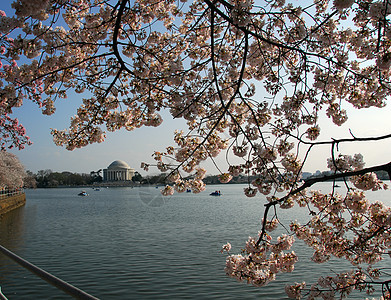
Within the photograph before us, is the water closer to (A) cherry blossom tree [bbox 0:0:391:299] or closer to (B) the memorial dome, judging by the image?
(A) cherry blossom tree [bbox 0:0:391:299]

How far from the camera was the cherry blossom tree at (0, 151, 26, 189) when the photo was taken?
99.3ft

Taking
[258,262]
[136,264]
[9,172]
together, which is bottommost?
[136,264]

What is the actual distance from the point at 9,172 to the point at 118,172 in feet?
435

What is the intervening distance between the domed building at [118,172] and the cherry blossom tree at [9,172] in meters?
119

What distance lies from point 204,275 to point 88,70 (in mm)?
8160

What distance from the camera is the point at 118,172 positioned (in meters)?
165

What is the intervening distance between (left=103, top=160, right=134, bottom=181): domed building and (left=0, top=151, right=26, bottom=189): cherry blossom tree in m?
119

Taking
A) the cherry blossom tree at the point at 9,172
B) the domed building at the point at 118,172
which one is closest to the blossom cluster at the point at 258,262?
the cherry blossom tree at the point at 9,172

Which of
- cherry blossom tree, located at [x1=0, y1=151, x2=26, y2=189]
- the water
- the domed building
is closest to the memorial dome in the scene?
the domed building

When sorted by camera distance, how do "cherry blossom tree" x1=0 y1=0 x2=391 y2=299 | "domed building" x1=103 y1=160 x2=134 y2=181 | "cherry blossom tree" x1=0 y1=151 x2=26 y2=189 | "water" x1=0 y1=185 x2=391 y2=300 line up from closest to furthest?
"cherry blossom tree" x1=0 y1=0 x2=391 y2=299 → "water" x1=0 y1=185 x2=391 y2=300 → "cherry blossom tree" x1=0 y1=151 x2=26 y2=189 → "domed building" x1=103 y1=160 x2=134 y2=181

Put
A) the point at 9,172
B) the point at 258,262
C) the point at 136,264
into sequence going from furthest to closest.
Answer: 1. the point at 9,172
2. the point at 136,264
3. the point at 258,262

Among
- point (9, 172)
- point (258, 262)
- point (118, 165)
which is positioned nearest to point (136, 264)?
point (258, 262)

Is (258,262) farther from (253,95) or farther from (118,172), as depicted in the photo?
(118,172)

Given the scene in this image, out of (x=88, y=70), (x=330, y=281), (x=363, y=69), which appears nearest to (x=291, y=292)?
(x=330, y=281)
